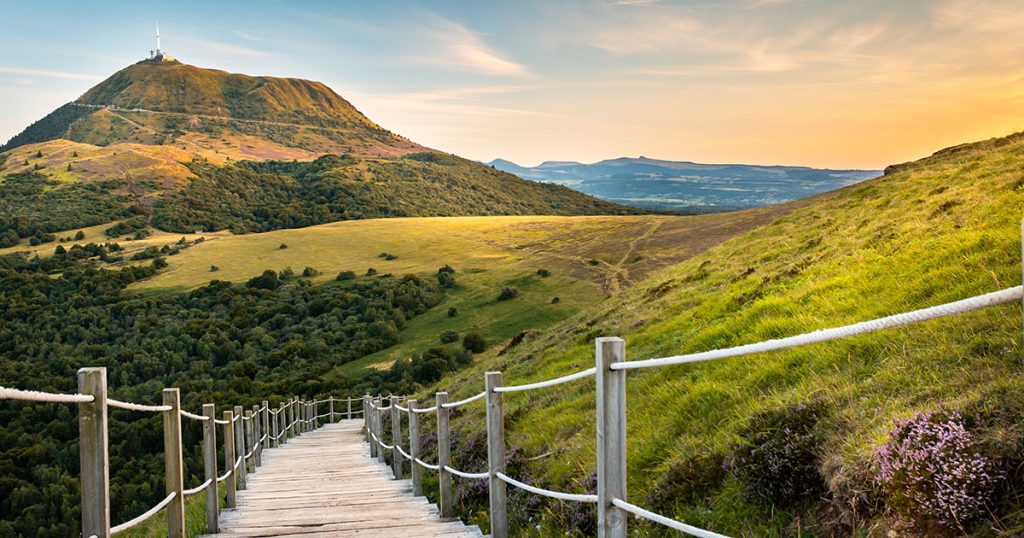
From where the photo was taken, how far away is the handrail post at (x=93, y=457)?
369 cm

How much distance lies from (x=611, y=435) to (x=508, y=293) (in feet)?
248

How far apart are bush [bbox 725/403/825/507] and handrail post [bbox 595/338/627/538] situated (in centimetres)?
133

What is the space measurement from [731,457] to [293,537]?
376 centimetres

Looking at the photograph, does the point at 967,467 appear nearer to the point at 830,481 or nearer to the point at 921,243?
the point at 830,481

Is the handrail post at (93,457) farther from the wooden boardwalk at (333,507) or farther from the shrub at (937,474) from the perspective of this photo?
the shrub at (937,474)

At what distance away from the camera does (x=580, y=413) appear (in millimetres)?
10234

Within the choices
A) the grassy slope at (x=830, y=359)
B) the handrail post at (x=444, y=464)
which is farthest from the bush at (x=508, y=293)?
the handrail post at (x=444, y=464)

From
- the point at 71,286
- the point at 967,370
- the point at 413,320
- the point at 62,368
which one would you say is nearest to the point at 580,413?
the point at 967,370

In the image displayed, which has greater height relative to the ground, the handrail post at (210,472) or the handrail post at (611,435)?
the handrail post at (611,435)

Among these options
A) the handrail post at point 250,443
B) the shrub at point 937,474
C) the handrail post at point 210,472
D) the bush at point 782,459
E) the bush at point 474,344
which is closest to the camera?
the shrub at point 937,474

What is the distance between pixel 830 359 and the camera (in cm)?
684

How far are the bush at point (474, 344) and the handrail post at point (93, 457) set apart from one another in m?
61.3

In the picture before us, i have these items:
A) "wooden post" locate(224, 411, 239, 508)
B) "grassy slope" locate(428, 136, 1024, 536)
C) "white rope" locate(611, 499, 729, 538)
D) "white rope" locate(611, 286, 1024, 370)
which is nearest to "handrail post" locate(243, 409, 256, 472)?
"wooden post" locate(224, 411, 239, 508)

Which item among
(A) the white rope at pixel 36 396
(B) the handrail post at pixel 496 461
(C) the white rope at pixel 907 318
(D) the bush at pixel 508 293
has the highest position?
(C) the white rope at pixel 907 318
